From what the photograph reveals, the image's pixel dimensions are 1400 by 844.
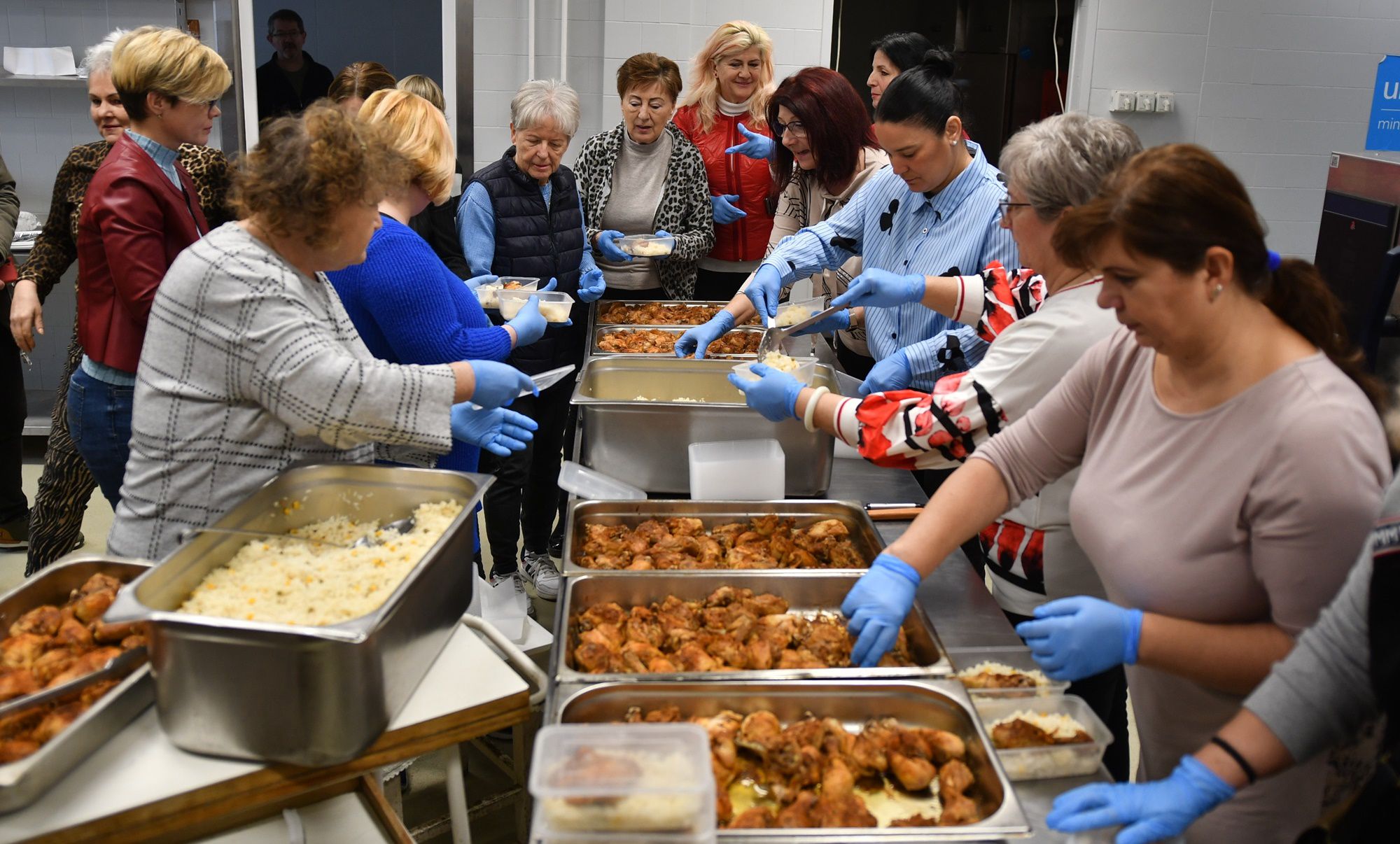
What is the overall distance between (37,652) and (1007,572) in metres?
1.59

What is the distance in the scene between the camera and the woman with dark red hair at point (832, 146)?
3.35m

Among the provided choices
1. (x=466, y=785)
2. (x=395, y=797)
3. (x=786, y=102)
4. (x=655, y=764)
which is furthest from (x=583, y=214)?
(x=655, y=764)

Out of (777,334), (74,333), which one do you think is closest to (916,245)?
(777,334)

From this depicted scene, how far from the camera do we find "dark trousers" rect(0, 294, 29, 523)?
382cm

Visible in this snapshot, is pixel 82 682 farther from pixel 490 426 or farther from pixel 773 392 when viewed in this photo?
pixel 773 392

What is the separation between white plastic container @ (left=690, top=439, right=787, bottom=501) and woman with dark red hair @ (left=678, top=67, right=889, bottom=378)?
113cm

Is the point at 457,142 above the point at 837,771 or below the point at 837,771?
above

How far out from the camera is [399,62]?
589 centimetres

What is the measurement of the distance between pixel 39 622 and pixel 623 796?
951 mm

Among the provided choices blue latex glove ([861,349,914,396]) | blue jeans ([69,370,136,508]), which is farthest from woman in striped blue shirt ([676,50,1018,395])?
blue jeans ([69,370,136,508])

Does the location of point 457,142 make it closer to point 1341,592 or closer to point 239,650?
Result: point 239,650

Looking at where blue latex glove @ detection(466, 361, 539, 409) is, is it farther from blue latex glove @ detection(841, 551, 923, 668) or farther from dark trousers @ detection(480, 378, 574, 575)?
dark trousers @ detection(480, 378, 574, 575)

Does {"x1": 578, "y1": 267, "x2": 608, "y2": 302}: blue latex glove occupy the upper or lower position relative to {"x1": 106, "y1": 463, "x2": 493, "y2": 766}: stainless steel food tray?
upper

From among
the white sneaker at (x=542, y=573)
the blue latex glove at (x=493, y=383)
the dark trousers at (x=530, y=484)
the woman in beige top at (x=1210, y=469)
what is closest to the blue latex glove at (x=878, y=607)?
the woman in beige top at (x=1210, y=469)
